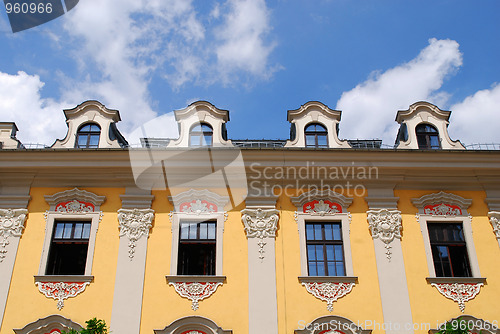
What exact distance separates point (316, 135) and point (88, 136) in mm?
6525

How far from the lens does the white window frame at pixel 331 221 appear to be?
Result: 564 inches

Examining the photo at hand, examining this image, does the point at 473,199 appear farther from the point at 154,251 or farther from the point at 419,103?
the point at 154,251

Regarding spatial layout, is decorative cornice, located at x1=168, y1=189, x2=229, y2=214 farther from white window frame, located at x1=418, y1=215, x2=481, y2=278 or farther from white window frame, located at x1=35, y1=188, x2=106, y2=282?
white window frame, located at x1=418, y1=215, x2=481, y2=278

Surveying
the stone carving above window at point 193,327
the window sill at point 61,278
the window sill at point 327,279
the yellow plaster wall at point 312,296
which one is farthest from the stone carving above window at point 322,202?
the window sill at point 61,278

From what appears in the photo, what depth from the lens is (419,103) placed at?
16.8m

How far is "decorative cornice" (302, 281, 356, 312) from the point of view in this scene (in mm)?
13836

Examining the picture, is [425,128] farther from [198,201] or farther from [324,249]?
[198,201]

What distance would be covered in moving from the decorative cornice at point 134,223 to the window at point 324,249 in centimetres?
419

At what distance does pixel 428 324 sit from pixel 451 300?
0.85 metres

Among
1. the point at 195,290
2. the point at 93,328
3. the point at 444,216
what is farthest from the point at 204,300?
the point at 444,216

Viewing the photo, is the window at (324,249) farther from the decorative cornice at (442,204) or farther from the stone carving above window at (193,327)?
the stone carving above window at (193,327)

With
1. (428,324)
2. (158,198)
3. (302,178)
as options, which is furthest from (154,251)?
(428,324)

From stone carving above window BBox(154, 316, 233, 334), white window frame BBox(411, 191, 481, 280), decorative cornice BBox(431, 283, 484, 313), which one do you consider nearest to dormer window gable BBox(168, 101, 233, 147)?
stone carving above window BBox(154, 316, 233, 334)

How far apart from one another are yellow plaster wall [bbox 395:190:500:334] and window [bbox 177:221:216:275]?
194 inches
